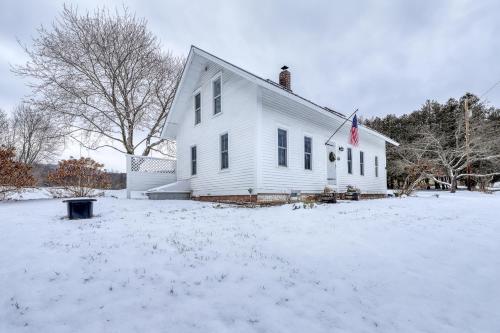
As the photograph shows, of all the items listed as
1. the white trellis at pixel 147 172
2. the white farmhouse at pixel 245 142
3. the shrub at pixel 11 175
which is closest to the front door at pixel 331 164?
the white farmhouse at pixel 245 142

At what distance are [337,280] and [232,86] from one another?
33.2ft

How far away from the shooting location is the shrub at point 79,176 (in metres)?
11.5

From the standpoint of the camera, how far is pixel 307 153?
12.5 m

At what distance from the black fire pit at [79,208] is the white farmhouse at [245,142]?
18.3 ft

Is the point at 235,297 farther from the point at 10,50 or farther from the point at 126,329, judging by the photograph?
the point at 10,50

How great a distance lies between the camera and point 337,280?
291 centimetres

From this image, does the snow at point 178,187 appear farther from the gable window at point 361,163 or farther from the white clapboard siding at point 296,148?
the gable window at point 361,163

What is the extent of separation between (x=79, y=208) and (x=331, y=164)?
11.8 m

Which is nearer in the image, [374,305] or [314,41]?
[374,305]

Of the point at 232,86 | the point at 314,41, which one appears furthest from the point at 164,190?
the point at 314,41

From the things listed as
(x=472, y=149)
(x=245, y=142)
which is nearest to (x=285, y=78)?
(x=245, y=142)

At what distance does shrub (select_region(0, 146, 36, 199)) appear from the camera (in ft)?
34.5

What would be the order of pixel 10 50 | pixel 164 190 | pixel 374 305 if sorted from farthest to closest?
pixel 10 50 < pixel 164 190 < pixel 374 305

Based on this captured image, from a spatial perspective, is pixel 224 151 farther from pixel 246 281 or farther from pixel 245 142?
pixel 246 281
